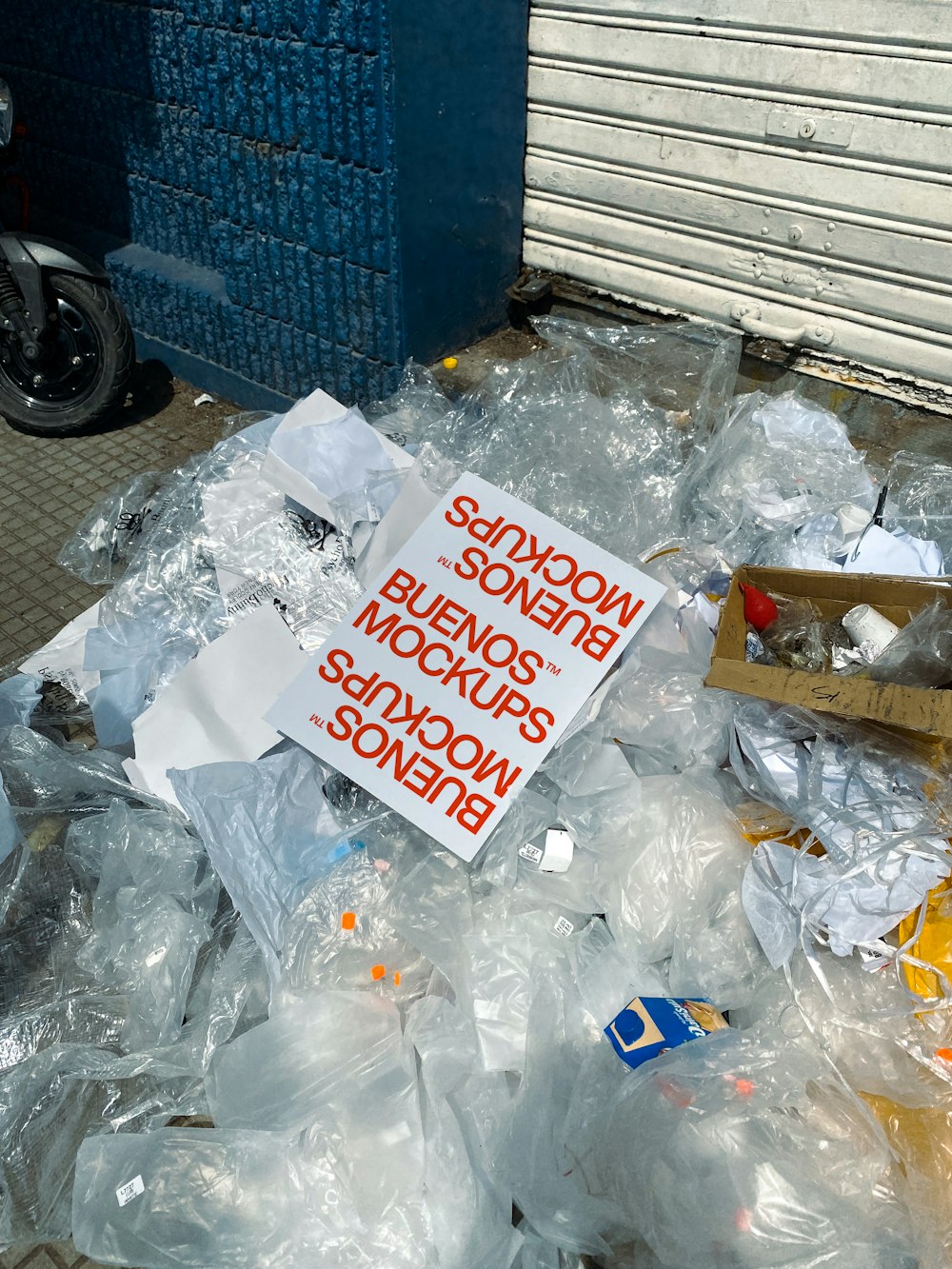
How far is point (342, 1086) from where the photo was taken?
70.5 inches

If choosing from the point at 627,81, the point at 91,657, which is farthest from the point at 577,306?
A: the point at 91,657

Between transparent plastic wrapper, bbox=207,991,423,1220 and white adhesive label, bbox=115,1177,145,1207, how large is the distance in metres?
0.16

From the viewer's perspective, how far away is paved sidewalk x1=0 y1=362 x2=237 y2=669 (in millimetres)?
3262

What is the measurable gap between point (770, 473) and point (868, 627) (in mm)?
816

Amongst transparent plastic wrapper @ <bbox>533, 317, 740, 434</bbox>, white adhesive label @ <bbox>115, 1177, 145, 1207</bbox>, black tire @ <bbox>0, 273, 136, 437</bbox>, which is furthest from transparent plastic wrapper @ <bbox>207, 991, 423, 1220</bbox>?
black tire @ <bbox>0, 273, 136, 437</bbox>

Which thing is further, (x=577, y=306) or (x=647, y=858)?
(x=577, y=306)

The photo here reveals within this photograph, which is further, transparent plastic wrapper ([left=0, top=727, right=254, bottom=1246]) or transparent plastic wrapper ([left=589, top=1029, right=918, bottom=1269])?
transparent plastic wrapper ([left=0, top=727, right=254, bottom=1246])

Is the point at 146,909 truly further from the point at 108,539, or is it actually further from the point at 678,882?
the point at 108,539

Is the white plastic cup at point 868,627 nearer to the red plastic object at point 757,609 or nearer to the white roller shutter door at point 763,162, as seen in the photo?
the red plastic object at point 757,609

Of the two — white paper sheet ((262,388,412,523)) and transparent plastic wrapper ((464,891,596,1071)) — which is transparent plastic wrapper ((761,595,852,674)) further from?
white paper sheet ((262,388,412,523))

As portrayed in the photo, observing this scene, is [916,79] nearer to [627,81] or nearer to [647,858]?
[627,81]

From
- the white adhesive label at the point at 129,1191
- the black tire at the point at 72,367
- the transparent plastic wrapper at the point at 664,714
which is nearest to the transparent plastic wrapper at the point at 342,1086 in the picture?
the white adhesive label at the point at 129,1191

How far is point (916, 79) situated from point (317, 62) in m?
1.91

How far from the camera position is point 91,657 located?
2660 mm
